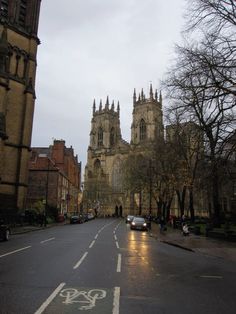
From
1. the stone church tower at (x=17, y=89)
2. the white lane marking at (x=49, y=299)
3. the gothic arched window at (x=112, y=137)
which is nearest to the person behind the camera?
the white lane marking at (x=49, y=299)

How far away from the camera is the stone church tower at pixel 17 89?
4066cm

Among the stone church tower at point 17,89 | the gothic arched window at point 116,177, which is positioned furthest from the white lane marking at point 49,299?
→ the gothic arched window at point 116,177

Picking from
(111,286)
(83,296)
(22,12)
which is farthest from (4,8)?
(83,296)

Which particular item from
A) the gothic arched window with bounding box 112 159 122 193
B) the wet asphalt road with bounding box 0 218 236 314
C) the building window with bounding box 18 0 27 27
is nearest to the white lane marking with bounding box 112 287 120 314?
the wet asphalt road with bounding box 0 218 236 314

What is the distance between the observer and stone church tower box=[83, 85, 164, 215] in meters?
113

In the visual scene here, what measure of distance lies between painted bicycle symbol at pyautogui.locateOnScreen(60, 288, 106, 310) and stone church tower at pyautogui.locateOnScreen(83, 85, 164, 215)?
99.3 metres

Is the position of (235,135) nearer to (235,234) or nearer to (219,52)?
(219,52)

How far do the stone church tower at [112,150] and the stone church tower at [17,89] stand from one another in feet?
211

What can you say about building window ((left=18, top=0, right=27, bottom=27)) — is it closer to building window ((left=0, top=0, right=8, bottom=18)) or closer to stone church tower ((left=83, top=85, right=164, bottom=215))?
building window ((left=0, top=0, right=8, bottom=18))

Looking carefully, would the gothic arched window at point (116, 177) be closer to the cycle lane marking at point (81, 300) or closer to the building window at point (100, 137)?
the building window at point (100, 137)

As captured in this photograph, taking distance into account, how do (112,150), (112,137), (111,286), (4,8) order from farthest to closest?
1. (112,137)
2. (112,150)
3. (4,8)
4. (111,286)

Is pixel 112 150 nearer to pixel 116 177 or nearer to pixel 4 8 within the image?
pixel 116 177

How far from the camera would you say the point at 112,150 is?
13075cm

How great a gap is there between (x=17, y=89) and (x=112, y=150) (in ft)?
285
